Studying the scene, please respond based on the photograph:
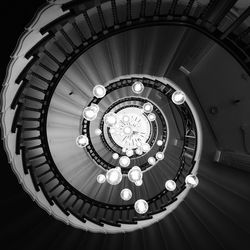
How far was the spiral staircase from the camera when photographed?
9.76ft

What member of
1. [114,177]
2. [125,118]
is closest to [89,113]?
[114,177]

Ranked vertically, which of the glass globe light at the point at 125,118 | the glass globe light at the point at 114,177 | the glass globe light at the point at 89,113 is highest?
the glass globe light at the point at 125,118

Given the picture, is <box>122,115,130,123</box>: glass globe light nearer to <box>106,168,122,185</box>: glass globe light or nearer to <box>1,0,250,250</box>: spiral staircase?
<box>1,0,250,250</box>: spiral staircase

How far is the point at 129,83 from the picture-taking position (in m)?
6.21

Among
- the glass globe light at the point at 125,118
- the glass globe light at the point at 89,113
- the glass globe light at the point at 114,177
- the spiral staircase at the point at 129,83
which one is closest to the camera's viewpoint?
the spiral staircase at the point at 129,83

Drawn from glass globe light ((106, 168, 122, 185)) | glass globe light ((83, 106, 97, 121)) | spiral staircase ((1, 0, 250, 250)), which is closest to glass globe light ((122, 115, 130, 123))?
spiral staircase ((1, 0, 250, 250))

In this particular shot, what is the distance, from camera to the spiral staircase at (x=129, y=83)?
297cm

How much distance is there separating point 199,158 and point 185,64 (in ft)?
8.91

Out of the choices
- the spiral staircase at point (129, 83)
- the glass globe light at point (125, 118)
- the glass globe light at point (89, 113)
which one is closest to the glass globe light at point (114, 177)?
the glass globe light at point (89, 113)

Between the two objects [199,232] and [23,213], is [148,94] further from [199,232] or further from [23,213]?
[23,213]

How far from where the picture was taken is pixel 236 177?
4238 mm

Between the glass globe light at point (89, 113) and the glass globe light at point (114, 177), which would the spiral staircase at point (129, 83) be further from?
Result: the glass globe light at point (114, 177)

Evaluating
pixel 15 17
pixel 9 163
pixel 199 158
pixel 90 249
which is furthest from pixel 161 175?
pixel 15 17

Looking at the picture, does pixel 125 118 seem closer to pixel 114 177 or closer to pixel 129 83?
pixel 129 83
